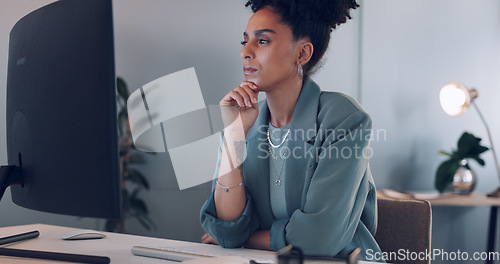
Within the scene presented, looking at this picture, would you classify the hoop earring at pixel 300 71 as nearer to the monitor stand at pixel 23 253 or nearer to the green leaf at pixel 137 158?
the monitor stand at pixel 23 253

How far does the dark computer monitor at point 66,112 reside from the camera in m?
0.75

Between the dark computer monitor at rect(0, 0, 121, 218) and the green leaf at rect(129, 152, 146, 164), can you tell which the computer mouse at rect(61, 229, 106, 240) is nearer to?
the dark computer monitor at rect(0, 0, 121, 218)

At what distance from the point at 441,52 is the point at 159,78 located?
6.54 ft

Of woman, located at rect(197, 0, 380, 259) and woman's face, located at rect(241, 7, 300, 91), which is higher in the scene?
woman's face, located at rect(241, 7, 300, 91)

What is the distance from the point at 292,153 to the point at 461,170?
181 centimetres

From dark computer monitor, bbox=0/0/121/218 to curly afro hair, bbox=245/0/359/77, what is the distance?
73cm

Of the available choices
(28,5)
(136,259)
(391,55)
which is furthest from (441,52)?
(136,259)

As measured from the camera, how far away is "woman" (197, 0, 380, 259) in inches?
44.6

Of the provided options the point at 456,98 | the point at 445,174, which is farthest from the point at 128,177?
the point at 456,98

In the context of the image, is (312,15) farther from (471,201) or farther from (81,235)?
(471,201)

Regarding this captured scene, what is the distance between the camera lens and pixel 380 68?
2977 millimetres

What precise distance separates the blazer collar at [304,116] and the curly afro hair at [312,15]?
0.12 metres

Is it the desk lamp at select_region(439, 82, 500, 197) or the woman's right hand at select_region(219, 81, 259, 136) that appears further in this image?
the desk lamp at select_region(439, 82, 500, 197)

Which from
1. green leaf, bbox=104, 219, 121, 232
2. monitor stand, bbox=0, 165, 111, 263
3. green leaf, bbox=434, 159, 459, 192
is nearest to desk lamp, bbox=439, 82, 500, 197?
green leaf, bbox=434, 159, 459, 192
